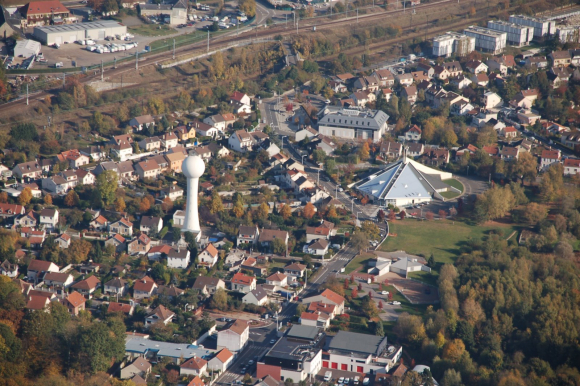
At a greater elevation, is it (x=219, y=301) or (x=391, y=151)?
(x=219, y=301)

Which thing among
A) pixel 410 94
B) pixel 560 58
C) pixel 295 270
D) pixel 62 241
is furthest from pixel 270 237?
pixel 560 58

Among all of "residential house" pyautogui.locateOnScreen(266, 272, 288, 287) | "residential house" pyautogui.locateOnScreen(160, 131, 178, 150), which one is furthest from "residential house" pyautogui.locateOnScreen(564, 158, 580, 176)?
"residential house" pyautogui.locateOnScreen(160, 131, 178, 150)

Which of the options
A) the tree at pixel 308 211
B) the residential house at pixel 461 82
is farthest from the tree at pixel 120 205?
the residential house at pixel 461 82

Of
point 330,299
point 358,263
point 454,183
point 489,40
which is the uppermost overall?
point 489,40

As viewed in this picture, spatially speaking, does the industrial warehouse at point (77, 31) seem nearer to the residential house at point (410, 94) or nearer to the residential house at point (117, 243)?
the residential house at point (410, 94)

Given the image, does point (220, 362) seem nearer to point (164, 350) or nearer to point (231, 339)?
point (231, 339)

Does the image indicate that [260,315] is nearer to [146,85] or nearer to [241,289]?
[241,289]

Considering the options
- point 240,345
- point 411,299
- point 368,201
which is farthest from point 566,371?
point 368,201
